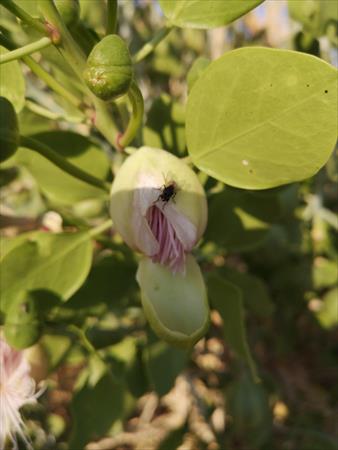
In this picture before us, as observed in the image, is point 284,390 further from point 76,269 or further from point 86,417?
point 76,269

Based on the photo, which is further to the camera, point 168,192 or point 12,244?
point 12,244

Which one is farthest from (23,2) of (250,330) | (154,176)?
(250,330)

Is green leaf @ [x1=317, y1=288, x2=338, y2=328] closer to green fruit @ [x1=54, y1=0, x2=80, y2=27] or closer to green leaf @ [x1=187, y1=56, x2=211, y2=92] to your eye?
green leaf @ [x1=187, y1=56, x2=211, y2=92]

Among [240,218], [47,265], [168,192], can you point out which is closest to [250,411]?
[240,218]

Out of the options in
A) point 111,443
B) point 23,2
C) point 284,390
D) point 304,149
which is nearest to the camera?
point 304,149

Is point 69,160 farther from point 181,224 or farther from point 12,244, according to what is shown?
point 181,224

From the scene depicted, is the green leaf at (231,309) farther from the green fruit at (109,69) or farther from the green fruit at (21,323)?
the green fruit at (109,69)
